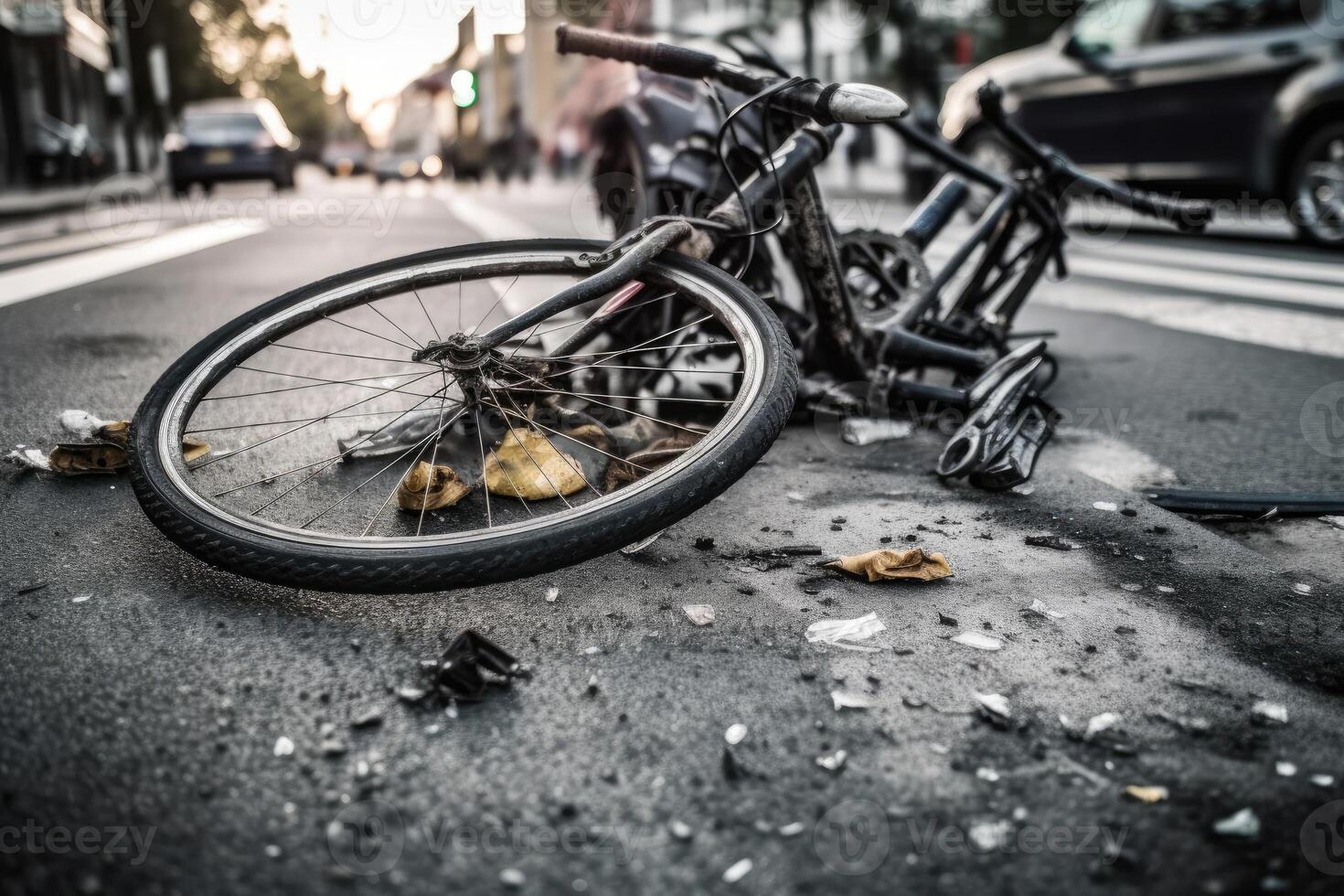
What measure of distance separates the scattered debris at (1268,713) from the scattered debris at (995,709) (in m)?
0.37

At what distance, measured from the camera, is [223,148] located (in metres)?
18.6

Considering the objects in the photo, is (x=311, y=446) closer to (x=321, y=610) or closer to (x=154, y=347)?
(x=321, y=610)

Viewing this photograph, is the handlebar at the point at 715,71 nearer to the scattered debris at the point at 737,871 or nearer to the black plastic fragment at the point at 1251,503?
the black plastic fragment at the point at 1251,503

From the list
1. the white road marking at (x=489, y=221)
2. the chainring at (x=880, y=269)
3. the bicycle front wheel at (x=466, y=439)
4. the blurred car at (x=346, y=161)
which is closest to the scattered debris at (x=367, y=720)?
the bicycle front wheel at (x=466, y=439)

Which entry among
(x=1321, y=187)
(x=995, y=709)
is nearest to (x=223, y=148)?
(x=1321, y=187)

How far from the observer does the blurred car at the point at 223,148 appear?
1847 centimetres

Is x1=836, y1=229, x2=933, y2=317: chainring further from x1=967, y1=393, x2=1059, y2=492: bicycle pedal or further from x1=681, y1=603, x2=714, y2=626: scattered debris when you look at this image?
x1=681, y1=603, x2=714, y2=626: scattered debris

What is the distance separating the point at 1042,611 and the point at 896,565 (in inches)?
11.9

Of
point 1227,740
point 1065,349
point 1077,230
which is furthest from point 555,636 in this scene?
point 1077,230

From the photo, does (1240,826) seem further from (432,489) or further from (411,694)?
(432,489)

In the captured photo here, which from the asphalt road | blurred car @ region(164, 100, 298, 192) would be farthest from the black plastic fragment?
blurred car @ region(164, 100, 298, 192)

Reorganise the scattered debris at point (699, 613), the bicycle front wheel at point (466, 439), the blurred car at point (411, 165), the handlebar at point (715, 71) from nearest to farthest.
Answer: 1. the bicycle front wheel at point (466, 439)
2. the scattered debris at point (699, 613)
3. the handlebar at point (715, 71)
4. the blurred car at point (411, 165)

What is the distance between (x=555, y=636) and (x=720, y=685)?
33 cm

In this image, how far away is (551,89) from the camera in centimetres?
6281
